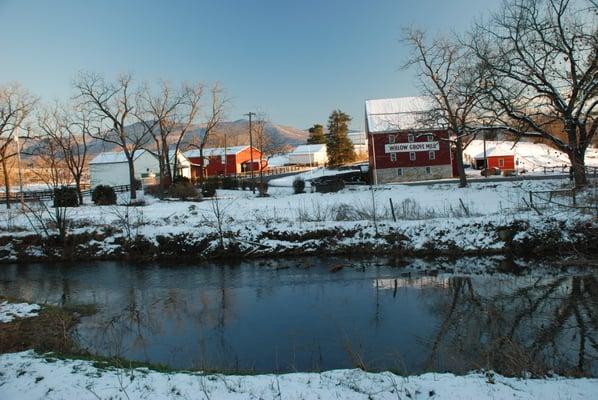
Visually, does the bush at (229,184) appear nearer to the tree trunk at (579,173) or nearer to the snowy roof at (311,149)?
the tree trunk at (579,173)

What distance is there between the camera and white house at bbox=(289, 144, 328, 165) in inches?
4536

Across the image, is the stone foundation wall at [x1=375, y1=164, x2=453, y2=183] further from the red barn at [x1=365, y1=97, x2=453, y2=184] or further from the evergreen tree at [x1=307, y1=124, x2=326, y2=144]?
the evergreen tree at [x1=307, y1=124, x2=326, y2=144]

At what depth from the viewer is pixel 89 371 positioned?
7637 mm

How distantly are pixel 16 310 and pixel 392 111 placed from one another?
5106 centimetres

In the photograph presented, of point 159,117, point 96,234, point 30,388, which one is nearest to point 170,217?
point 96,234

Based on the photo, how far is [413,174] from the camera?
56562 millimetres

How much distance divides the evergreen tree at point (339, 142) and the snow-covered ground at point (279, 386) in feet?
246

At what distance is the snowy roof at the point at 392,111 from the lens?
55.5 metres

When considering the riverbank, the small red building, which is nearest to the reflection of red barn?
the small red building

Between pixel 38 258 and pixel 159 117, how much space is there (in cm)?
3622

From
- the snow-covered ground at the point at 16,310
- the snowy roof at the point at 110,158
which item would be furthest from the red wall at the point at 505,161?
the snow-covered ground at the point at 16,310

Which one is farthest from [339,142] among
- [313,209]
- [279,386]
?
[279,386]

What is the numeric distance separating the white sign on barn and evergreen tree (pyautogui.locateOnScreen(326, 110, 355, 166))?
25.8 meters

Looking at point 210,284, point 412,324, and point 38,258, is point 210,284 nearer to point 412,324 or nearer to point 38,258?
point 412,324
